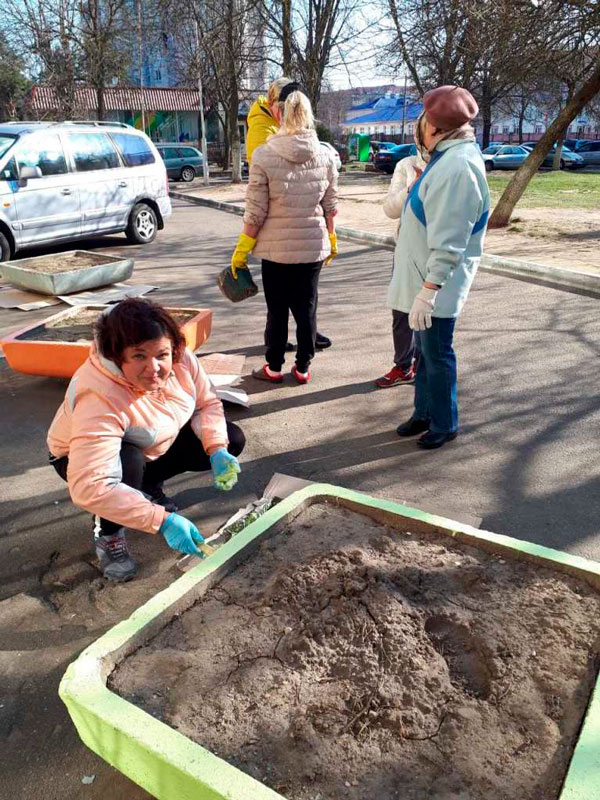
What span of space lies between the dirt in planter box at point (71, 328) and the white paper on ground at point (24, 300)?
5.19 ft

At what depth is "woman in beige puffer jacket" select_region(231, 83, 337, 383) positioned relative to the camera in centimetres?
383

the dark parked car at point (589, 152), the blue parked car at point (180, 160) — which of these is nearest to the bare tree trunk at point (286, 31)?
the blue parked car at point (180, 160)

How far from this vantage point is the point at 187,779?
1247 millimetres

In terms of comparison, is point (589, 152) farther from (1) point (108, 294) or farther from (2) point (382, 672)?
(2) point (382, 672)

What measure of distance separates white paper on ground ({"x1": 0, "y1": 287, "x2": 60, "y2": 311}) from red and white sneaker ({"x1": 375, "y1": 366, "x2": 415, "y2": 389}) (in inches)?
157

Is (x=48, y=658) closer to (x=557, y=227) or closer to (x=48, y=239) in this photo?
(x=48, y=239)

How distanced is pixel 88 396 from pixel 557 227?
11540 millimetres

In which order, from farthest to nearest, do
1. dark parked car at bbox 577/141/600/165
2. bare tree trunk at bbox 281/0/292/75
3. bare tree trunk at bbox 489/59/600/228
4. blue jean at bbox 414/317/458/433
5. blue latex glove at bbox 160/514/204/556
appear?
dark parked car at bbox 577/141/600/165 < bare tree trunk at bbox 281/0/292/75 < bare tree trunk at bbox 489/59/600/228 < blue jean at bbox 414/317/458/433 < blue latex glove at bbox 160/514/204/556

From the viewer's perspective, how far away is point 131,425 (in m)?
2.32

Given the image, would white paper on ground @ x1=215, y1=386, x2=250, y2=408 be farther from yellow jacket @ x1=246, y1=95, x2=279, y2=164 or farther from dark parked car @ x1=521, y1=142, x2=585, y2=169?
dark parked car @ x1=521, y1=142, x2=585, y2=169

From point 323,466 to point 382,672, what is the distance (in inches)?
75.8

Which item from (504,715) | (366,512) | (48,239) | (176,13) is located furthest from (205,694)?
(176,13)

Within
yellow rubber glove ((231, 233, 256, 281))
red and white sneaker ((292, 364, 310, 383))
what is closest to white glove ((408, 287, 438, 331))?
yellow rubber glove ((231, 233, 256, 281))

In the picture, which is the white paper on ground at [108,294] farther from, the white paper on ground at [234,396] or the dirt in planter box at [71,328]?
the white paper on ground at [234,396]
